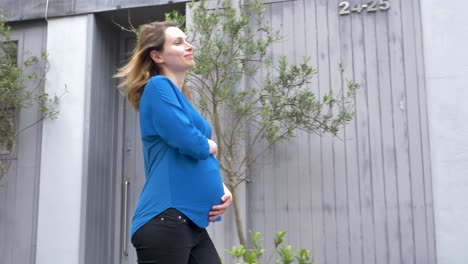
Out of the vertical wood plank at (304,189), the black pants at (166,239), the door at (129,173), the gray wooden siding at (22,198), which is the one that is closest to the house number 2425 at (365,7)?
the vertical wood plank at (304,189)

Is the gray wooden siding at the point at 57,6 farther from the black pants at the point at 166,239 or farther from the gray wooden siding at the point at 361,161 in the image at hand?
the black pants at the point at 166,239

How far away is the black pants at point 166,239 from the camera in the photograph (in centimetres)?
190

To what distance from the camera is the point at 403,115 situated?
17.9 ft

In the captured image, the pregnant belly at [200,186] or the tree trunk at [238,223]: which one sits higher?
the pregnant belly at [200,186]

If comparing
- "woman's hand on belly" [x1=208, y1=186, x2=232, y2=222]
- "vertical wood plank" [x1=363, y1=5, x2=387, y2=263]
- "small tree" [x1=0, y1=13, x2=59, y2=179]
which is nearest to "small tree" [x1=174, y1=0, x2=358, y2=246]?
"vertical wood plank" [x1=363, y1=5, x2=387, y2=263]

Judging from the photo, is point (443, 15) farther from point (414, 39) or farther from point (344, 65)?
point (344, 65)

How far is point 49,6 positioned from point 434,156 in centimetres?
448

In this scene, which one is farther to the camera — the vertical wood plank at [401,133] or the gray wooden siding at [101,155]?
the gray wooden siding at [101,155]

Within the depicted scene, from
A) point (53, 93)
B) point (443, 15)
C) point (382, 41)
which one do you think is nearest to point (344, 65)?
point (382, 41)

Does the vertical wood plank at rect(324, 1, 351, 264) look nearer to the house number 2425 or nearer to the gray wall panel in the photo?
the house number 2425

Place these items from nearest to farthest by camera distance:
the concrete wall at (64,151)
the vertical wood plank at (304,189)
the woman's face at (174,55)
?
the woman's face at (174,55), the vertical wood plank at (304,189), the concrete wall at (64,151)

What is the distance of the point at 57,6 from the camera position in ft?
21.5

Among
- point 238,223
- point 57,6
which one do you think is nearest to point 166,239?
point 238,223

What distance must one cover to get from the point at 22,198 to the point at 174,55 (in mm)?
4714
